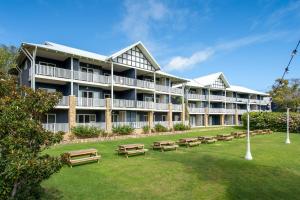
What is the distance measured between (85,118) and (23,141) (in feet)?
69.7

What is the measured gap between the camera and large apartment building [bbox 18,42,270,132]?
75.2ft

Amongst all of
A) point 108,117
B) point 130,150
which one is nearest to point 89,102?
point 108,117

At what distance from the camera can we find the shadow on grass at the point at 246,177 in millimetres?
8727

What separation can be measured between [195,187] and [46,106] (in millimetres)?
6098

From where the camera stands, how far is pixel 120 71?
105 feet

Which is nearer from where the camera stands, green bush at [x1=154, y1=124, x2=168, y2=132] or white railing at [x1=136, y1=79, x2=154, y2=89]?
white railing at [x1=136, y1=79, x2=154, y2=89]

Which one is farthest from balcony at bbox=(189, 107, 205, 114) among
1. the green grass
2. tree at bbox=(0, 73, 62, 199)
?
tree at bbox=(0, 73, 62, 199)

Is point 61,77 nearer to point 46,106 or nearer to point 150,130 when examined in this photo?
point 150,130

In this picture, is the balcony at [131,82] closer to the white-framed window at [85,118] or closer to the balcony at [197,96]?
the white-framed window at [85,118]

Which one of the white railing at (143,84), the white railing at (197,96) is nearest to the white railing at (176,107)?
the white railing at (143,84)

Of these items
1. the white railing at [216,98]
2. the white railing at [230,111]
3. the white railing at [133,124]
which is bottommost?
the white railing at [133,124]

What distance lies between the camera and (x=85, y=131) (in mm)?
23047

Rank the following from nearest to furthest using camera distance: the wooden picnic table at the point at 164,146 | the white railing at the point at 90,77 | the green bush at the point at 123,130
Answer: the wooden picnic table at the point at 164,146 < the white railing at the point at 90,77 < the green bush at the point at 123,130

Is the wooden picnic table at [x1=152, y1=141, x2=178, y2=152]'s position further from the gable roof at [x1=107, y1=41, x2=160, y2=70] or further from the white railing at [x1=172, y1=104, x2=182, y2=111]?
the white railing at [x1=172, y1=104, x2=182, y2=111]
